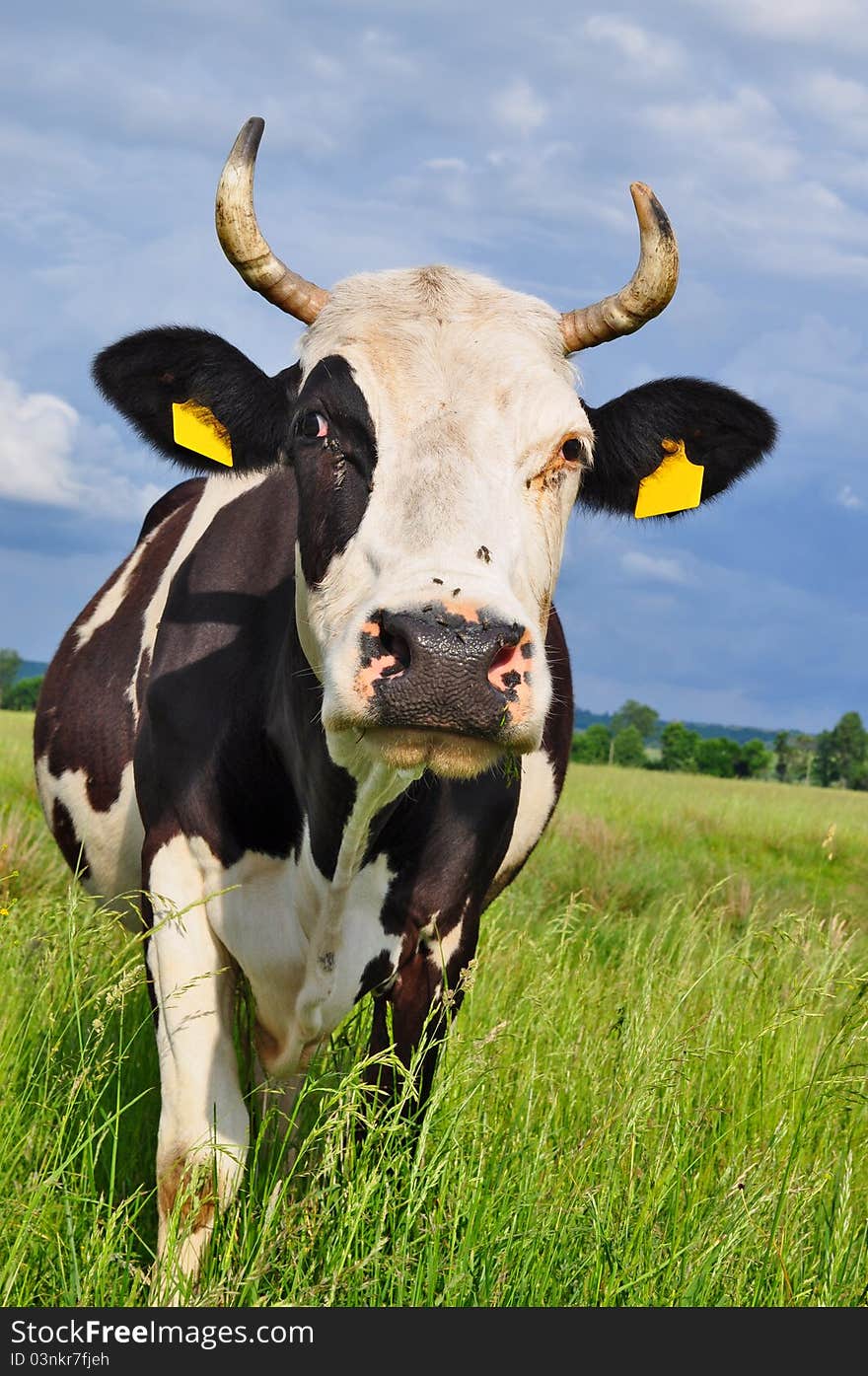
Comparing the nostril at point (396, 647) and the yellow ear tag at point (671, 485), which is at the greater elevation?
the yellow ear tag at point (671, 485)

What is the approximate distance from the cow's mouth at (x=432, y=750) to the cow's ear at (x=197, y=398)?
4.79 feet

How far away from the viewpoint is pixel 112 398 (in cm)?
449

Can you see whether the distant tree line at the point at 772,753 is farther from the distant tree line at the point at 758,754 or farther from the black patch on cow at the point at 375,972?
the black patch on cow at the point at 375,972

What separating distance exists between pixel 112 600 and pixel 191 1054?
305cm

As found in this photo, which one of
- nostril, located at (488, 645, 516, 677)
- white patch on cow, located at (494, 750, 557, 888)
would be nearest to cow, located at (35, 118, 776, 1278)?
nostril, located at (488, 645, 516, 677)

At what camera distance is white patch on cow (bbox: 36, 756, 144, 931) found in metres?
5.77

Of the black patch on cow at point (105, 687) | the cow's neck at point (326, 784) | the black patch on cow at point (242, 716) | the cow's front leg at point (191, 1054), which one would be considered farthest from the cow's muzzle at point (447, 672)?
the black patch on cow at point (105, 687)

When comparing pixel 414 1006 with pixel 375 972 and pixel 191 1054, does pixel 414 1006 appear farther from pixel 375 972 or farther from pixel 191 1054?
pixel 191 1054

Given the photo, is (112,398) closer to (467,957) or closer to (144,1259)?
(467,957)

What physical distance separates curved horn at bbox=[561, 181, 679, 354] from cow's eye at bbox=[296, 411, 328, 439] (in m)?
0.99

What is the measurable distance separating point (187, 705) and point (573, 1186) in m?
2.00

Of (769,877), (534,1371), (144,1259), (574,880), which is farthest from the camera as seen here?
(769,877)

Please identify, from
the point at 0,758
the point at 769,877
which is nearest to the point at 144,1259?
the point at 769,877

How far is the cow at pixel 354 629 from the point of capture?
10.3 feet
